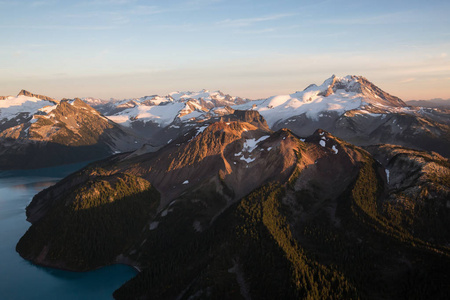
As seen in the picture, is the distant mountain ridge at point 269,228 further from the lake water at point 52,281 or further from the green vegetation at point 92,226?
the lake water at point 52,281

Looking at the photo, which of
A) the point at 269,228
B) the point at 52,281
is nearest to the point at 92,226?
the point at 52,281

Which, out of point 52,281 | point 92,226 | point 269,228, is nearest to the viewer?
point 52,281

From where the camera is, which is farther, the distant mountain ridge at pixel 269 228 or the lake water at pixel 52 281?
the lake water at pixel 52 281

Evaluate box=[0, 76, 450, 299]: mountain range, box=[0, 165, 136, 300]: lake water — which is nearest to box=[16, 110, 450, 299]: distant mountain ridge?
box=[0, 76, 450, 299]: mountain range

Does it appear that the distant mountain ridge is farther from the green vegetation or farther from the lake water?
the lake water

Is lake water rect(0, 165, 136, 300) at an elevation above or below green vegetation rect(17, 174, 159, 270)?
below

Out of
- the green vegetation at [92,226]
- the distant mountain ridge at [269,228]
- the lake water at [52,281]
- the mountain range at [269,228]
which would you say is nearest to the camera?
the mountain range at [269,228]

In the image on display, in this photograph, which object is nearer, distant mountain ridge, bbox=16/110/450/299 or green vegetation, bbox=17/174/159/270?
distant mountain ridge, bbox=16/110/450/299

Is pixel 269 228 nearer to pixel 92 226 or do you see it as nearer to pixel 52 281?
pixel 92 226

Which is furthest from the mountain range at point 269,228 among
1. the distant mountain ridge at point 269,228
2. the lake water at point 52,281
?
the lake water at point 52,281

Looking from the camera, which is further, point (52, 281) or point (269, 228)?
point (269, 228)

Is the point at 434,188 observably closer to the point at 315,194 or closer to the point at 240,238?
the point at 315,194

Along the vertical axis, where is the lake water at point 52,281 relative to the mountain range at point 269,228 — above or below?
below
